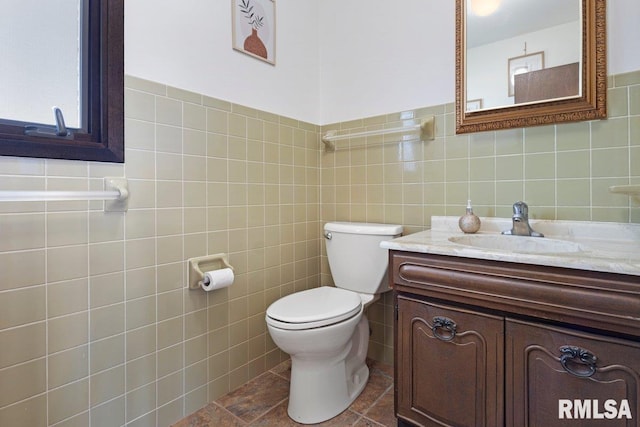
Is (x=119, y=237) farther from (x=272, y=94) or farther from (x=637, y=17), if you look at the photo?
(x=637, y=17)

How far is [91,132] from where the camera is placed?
1162 millimetres

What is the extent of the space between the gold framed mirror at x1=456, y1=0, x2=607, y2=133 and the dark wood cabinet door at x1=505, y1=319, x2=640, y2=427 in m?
0.86

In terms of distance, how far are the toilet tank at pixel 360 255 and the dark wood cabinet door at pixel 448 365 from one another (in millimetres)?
368

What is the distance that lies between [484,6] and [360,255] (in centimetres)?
127

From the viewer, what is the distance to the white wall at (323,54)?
1227 mm

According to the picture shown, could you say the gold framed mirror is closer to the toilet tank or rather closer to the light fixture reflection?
the light fixture reflection

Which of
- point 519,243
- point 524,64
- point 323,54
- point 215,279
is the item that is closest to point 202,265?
point 215,279

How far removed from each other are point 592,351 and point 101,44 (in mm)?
1838

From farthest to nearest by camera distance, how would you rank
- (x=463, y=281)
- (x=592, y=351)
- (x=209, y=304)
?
(x=209, y=304) < (x=463, y=281) < (x=592, y=351)

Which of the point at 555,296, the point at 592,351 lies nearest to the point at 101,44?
the point at 555,296

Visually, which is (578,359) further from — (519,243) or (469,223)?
(469,223)

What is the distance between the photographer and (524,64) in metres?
1.36

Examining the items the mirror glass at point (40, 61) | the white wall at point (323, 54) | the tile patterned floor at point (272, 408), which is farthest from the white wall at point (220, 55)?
the tile patterned floor at point (272, 408)

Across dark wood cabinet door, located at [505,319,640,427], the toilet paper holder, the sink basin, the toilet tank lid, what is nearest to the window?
the toilet paper holder
